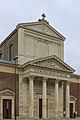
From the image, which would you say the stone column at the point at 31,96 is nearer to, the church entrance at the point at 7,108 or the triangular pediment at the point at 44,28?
the church entrance at the point at 7,108

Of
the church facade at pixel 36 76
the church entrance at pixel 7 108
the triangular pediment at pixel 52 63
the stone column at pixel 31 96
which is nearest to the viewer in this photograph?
the church entrance at pixel 7 108

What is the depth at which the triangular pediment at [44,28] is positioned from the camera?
46.1 meters

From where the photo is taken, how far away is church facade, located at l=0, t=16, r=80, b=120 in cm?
4175

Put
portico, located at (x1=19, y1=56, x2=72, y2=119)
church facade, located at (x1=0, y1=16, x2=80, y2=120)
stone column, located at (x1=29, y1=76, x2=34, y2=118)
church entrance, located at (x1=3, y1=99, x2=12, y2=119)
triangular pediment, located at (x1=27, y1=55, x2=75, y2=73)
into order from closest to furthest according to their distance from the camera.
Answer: church entrance, located at (x1=3, y1=99, x2=12, y2=119), stone column, located at (x1=29, y1=76, x2=34, y2=118), church facade, located at (x1=0, y1=16, x2=80, y2=120), portico, located at (x1=19, y1=56, x2=72, y2=119), triangular pediment, located at (x1=27, y1=55, x2=75, y2=73)

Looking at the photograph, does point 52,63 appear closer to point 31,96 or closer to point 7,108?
point 31,96

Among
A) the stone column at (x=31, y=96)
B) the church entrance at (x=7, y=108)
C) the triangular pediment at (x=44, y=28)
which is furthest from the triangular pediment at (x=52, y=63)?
the church entrance at (x=7, y=108)

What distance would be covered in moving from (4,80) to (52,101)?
9.99 metres

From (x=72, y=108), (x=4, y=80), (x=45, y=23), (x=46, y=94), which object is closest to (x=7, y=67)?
(x=4, y=80)

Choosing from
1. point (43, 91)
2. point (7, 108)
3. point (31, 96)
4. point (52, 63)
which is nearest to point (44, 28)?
point (52, 63)

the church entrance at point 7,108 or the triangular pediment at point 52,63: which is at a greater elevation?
the triangular pediment at point 52,63

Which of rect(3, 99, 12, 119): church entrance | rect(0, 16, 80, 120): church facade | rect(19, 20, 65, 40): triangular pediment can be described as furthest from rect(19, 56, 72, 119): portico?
rect(19, 20, 65, 40): triangular pediment

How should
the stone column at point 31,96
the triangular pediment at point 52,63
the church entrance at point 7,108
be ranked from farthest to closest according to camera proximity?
the triangular pediment at point 52,63 → the stone column at point 31,96 → the church entrance at point 7,108

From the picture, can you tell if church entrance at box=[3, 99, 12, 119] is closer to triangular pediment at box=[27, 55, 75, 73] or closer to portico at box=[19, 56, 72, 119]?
portico at box=[19, 56, 72, 119]

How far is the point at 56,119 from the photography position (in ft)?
146
